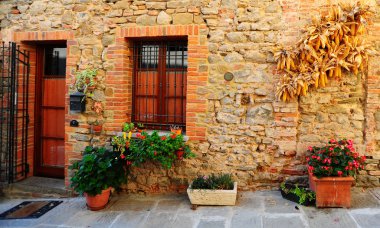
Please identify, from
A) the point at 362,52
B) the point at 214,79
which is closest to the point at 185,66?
the point at 214,79

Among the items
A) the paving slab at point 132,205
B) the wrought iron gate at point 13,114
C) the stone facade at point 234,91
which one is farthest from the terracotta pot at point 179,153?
the wrought iron gate at point 13,114

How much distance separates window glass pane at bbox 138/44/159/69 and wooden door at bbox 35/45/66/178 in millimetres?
1552

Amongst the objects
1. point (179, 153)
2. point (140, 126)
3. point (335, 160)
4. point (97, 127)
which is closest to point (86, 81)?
point (97, 127)

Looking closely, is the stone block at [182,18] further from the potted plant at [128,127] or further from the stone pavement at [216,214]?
the stone pavement at [216,214]

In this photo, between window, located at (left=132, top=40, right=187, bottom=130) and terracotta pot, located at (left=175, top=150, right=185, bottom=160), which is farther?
window, located at (left=132, top=40, right=187, bottom=130)

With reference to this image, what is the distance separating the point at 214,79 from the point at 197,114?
0.59 meters

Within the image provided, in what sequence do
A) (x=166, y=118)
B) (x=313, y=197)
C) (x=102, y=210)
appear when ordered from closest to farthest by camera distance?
(x=313, y=197) < (x=102, y=210) < (x=166, y=118)

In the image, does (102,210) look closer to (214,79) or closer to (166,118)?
(166,118)

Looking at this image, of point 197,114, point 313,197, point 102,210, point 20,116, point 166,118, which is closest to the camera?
point 313,197

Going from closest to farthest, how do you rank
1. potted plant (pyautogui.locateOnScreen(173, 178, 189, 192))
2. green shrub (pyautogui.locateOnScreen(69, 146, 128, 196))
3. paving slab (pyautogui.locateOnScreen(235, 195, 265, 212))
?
1. paving slab (pyautogui.locateOnScreen(235, 195, 265, 212))
2. green shrub (pyautogui.locateOnScreen(69, 146, 128, 196))
3. potted plant (pyautogui.locateOnScreen(173, 178, 189, 192))

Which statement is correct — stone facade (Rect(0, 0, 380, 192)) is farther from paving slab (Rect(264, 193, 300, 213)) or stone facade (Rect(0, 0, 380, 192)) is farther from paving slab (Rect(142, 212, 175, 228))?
paving slab (Rect(142, 212, 175, 228))

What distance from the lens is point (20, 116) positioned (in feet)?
19.3

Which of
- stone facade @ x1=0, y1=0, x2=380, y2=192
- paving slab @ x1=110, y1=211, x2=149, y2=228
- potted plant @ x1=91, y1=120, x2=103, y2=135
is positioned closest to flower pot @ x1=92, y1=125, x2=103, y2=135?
potted plant @ x1=91, y1=120, x2=103, y2=135

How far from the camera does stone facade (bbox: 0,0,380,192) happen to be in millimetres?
4727
